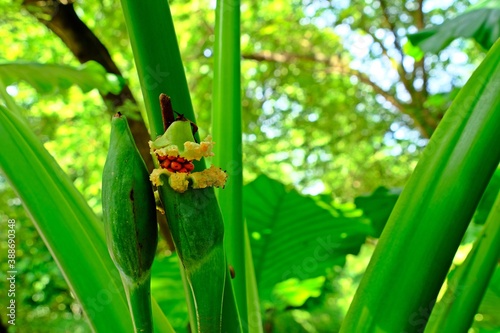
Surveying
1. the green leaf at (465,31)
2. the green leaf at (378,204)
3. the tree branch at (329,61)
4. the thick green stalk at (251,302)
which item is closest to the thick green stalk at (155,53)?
the thick green stalk at (251,302)

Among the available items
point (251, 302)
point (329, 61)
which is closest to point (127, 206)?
point (251, 302)

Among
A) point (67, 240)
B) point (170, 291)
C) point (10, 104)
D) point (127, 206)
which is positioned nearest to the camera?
point (127, 206)

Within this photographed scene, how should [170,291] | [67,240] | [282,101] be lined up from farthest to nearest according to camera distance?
[282,101], [170,291], [67,240]

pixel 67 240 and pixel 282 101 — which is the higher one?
pixel 282 101

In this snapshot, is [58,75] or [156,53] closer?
[156,53]

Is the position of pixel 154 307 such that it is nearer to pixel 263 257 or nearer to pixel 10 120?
pixel 10 120

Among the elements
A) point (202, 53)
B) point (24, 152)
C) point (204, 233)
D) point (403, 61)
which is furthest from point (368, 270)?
point (403, 61)

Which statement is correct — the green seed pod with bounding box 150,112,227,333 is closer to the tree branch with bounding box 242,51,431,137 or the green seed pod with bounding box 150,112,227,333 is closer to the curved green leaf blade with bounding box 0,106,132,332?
the curved green leaf blade with bounding box 0,106,132,332

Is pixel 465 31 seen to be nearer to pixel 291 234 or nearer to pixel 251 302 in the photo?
pixel 291 234

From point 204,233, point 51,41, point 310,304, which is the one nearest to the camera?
point 204,233
